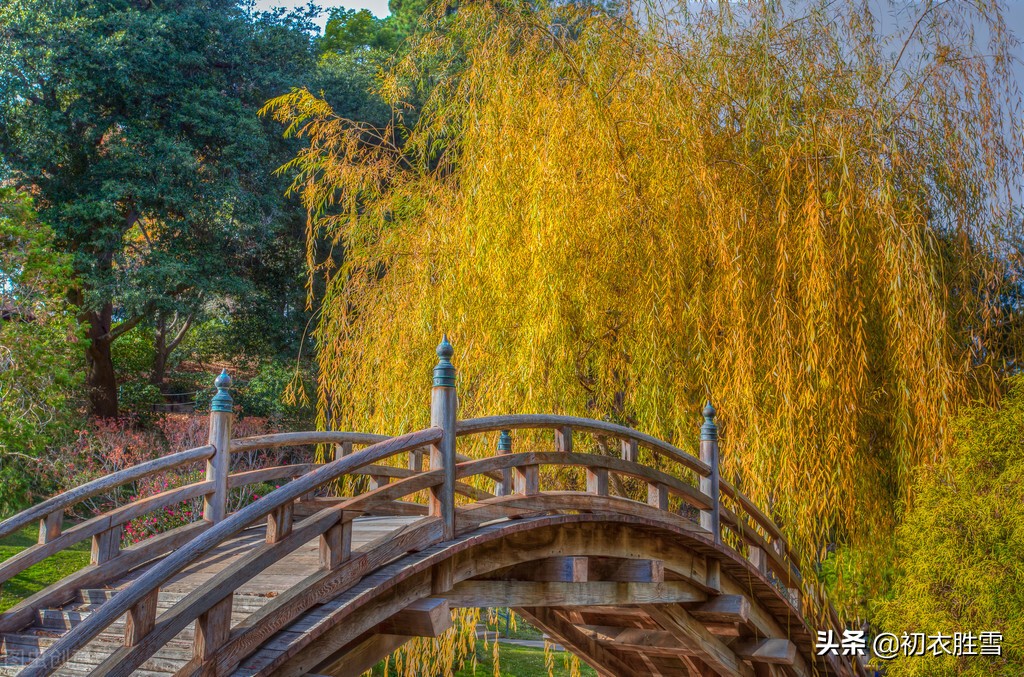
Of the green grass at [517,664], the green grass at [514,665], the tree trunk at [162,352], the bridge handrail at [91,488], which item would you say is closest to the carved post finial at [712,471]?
the bridge handrail at [91,488]

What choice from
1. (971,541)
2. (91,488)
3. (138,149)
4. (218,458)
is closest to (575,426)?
(218,458)

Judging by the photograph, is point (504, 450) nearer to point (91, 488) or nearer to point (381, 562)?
point (381, 562)

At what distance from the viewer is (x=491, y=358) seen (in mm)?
7145

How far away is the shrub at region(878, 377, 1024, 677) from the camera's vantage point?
631cm

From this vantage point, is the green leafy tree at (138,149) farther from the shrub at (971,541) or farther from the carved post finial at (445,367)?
the shrub at (971,541)

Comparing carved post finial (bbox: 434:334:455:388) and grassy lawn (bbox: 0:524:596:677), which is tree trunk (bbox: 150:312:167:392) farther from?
carved post finial (bbox: 434:334:455:388)

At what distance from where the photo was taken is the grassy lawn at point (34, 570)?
11312mm

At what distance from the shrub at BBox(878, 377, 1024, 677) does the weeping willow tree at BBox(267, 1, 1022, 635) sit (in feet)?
0.66

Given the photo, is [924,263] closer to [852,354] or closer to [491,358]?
[852,354]

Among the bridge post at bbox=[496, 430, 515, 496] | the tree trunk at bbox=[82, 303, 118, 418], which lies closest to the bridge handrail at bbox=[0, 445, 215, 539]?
the bridge post at bbox=[496, 430, 515, 496]

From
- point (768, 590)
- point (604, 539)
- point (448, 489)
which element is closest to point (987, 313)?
point (768, 590)

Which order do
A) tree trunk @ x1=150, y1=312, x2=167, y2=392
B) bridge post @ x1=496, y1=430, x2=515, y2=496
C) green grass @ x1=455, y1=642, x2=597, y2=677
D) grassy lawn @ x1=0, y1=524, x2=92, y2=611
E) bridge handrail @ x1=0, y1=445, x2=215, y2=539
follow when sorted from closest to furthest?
1. bridge handrail @ x1=0, y1=445, x2=215, y2=539
2. bridge post @ x1=496, y1=430, x2=515, y2=496
3. grassy lawn @ x1=0, y1=524, x2=92, y2=611
4. green grass @ x1=455, y1=642, x2=597, y2=677
5. tree trunk @ x1=150, y1=312, x2=167, y2=392

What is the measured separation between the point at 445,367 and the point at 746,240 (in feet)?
10.3

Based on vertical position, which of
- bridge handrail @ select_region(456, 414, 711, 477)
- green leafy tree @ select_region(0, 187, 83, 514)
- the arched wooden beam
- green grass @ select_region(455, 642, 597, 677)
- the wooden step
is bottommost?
green grass @ select_region(455, 642, 597, 677)
